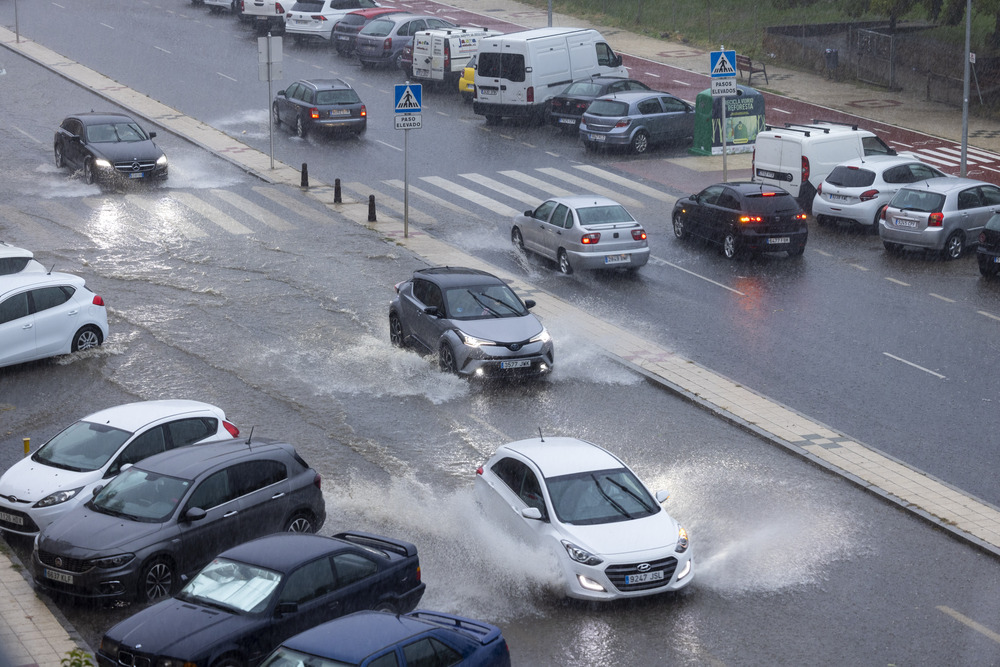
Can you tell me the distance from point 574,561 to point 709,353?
8462 millimetres

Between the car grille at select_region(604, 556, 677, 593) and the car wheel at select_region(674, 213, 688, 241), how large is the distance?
15.2m

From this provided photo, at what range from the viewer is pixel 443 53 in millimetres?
40062

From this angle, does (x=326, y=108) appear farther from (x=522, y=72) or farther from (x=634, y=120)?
(x=634, y=120)

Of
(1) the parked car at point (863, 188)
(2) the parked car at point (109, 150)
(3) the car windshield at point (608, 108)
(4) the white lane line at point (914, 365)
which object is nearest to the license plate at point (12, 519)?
(4) the white lane line at point (914, 365)

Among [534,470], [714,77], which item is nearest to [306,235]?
[714,77]

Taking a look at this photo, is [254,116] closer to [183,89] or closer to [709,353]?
[183,89]

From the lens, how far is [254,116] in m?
36.9

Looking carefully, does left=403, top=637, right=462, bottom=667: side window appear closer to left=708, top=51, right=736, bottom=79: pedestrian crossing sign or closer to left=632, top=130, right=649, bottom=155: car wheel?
left=708, top=51, right=736, bottom=79: pedestrian crossing sign

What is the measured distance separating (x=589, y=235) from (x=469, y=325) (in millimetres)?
5617

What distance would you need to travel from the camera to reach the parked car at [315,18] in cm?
4700

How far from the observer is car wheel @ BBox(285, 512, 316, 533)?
13305 millimetres

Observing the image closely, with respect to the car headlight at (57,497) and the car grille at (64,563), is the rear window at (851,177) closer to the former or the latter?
the car headlight at (57,497)

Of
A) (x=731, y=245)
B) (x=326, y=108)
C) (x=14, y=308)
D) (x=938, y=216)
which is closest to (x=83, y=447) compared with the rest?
(x=14, y=308)

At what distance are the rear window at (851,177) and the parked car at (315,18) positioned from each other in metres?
24.2
